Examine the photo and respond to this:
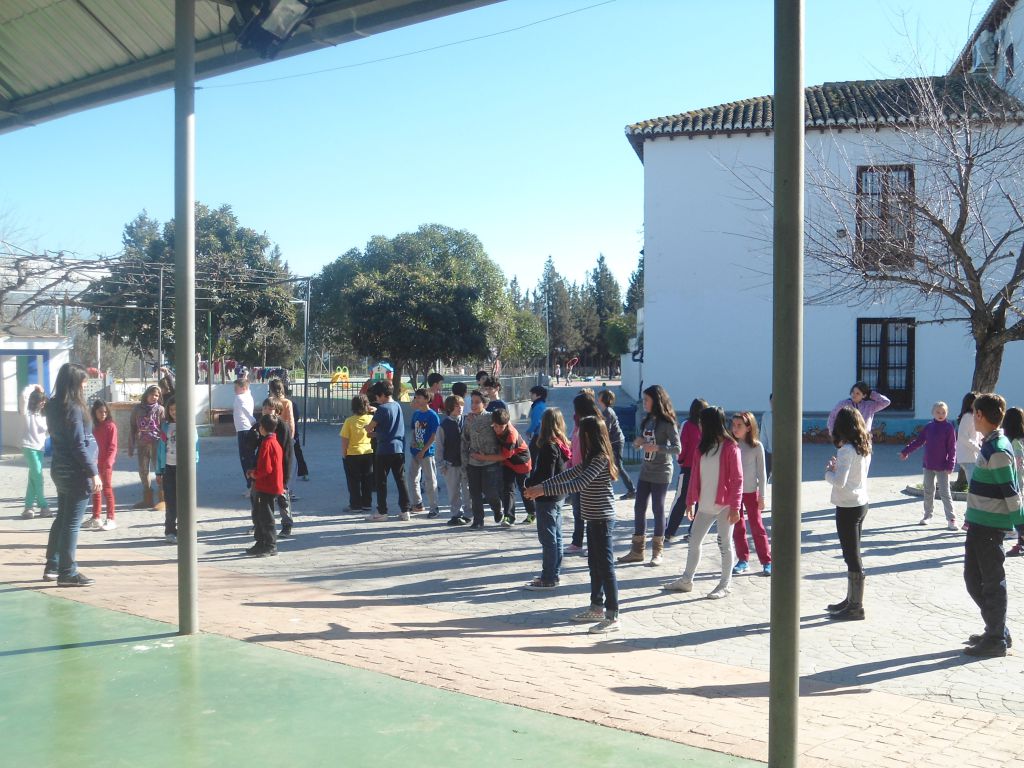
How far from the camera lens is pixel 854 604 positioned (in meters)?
7.29

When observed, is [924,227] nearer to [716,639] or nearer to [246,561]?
[716,639]

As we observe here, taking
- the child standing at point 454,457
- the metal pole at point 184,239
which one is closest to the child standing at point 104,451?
the child standing at point 454,457

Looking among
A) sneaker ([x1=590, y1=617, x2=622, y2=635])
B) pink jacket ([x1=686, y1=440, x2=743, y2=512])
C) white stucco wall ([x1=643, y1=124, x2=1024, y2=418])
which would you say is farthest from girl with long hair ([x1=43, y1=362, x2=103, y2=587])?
white stucco wall ([x1=643, y1=124, x2=1024, y2=418])

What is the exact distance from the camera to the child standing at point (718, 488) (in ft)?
25.7

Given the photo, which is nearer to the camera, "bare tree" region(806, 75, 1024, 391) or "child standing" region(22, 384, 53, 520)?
"child standing" region(22, 384, 53, 520)

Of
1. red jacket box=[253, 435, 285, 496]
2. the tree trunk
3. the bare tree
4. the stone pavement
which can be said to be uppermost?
the bare tree

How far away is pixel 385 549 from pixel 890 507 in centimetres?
736

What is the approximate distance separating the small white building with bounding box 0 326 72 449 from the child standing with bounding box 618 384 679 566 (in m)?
16.1

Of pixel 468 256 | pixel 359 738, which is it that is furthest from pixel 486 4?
pixel 468 256

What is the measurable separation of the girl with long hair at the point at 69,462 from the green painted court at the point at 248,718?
182 cm

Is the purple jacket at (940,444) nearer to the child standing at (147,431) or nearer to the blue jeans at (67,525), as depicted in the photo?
the blue jeans at (67,525)

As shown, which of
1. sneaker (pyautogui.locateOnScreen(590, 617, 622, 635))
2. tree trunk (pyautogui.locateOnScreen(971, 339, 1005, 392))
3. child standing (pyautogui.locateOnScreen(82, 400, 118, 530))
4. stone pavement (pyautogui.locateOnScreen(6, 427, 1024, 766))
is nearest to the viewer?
stone pavement (pyautogui.locateOnScreen(6, 427, 1024, 766))

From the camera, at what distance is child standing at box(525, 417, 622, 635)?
6.99m

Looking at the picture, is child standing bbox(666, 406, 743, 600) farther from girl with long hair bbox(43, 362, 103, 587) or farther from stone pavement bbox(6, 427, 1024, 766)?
girl with long hair bbox(43, 362, 103, 587)
